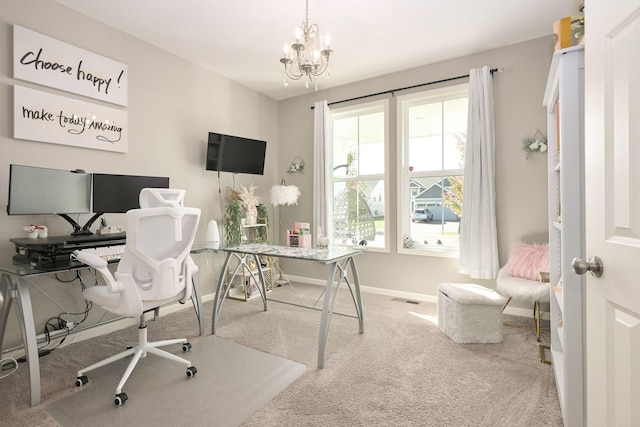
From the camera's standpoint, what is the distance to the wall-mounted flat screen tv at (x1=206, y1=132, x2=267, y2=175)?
3727mm

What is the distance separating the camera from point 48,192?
7.67 feet

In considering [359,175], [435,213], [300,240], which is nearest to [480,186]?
[435,213]

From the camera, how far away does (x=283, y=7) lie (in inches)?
104

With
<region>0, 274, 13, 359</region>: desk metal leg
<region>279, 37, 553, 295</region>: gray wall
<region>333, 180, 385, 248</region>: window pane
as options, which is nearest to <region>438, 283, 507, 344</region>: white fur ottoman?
<region>279, 37, 553, 295</region>: gray wall

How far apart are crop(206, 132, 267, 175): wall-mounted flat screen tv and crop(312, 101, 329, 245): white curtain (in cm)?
74

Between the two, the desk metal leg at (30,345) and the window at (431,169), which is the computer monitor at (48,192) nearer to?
the desk metal leg at (30,345)

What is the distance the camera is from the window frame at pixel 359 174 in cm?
399

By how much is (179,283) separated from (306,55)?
2517 mm

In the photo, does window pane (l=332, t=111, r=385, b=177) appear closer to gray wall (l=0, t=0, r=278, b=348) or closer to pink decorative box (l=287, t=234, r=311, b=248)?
gray wall (l=0, t=0, r=278, b=348)

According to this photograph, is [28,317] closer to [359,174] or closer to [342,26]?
[342,26]

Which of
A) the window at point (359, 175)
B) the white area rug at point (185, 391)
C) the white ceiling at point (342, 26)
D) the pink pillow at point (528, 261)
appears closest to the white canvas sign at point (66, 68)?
the white ceiling at point (342, 26)

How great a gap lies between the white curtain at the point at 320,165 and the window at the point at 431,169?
1.00 meters

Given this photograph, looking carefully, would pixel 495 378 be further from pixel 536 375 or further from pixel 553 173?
pixel 553 173

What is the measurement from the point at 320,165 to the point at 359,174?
0.55 metres
